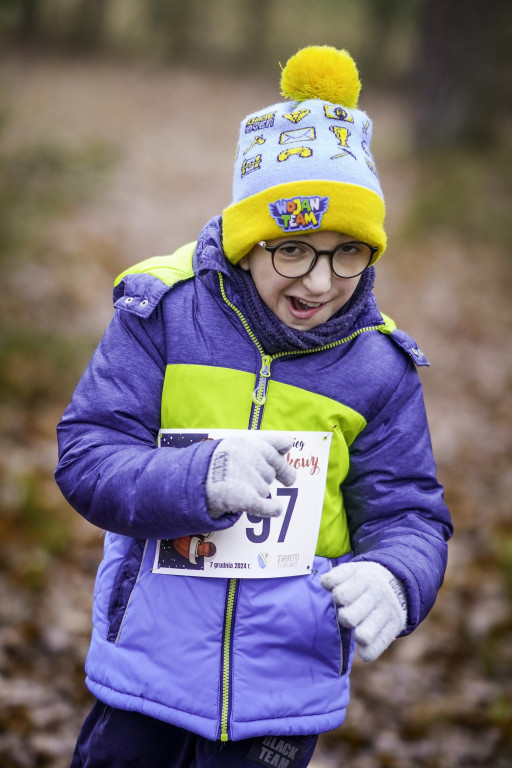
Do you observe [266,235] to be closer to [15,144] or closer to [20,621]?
[20,621]

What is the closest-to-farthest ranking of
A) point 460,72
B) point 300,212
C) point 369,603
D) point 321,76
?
point 369,603
point 300,212
point 321,76
point 460,72

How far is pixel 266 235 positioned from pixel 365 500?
29.9 inches

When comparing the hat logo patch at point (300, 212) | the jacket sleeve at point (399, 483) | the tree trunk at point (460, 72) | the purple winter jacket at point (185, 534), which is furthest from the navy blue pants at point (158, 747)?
the tree trunk at point (460, 72)

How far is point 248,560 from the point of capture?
189 centimetres

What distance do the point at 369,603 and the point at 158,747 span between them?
74 cm

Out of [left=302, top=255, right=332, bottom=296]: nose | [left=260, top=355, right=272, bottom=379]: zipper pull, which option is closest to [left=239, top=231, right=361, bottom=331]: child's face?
[left=302, top=255, right=332, bottom=296]: nose

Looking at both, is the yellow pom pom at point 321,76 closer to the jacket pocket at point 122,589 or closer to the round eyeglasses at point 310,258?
the round eyeglasses at point 310,258

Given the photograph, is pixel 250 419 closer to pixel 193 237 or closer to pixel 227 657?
pixel 227 657

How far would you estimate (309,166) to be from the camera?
191 centimetres

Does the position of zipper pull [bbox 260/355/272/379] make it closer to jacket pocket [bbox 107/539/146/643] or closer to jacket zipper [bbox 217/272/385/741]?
jacket zipper [bbox 217/272/385/741]

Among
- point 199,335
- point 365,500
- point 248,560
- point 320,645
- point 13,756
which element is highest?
point 199,335

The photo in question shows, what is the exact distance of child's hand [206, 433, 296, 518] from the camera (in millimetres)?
1648

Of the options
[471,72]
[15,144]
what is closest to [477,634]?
[15,144]

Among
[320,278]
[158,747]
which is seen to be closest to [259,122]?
[320,278]
